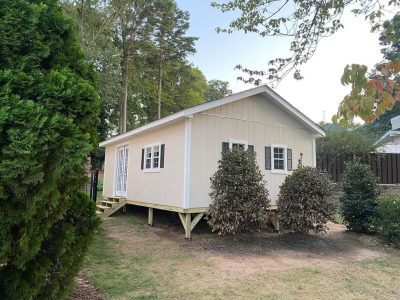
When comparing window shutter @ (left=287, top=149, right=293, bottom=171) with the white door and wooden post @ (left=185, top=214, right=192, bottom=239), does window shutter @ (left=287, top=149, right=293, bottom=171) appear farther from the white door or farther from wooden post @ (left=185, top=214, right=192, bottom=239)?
the white door

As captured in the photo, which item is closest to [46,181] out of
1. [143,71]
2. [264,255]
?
[264,255]

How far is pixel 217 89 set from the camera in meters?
37.5

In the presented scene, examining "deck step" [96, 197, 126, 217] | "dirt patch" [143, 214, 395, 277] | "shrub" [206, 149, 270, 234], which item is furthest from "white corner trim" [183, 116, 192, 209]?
"deck step" [96, 197, 126, 217]

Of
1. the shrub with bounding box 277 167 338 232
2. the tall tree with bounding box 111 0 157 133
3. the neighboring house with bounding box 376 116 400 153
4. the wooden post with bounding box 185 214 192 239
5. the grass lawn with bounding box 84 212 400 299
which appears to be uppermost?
the tall tree with bounding box 111 0 157 133

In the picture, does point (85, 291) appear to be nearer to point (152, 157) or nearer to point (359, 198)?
point (152, 157)

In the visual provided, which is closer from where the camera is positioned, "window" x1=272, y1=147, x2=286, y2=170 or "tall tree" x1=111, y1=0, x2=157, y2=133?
"window" x1=272, y1=147, x2=286, y2=170

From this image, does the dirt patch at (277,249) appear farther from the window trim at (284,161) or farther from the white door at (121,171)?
the white door at (121,171)

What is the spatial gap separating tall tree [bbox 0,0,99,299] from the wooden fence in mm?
12745

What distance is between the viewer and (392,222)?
7750 mm

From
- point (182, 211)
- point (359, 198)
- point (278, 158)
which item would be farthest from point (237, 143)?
point (359, 198)

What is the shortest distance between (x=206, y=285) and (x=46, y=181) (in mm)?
3214

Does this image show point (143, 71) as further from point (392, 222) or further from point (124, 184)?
point (392, 222)

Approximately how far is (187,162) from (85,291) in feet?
14.3

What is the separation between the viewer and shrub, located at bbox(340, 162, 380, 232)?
8609 mm
